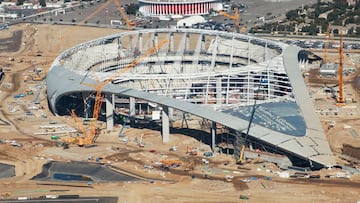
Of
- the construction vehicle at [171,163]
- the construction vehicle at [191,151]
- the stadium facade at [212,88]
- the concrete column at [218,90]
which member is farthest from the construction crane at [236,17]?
the construction vehicle at [171,163]

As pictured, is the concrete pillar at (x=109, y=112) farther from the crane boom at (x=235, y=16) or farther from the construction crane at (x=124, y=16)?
the construction crane at (x=124, y=16)

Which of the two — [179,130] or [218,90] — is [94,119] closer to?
[179,130]

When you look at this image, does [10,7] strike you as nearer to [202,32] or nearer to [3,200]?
[202,32]

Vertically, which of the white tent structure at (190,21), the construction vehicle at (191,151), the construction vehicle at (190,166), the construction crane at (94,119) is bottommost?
the construction vehicle at (190,166)

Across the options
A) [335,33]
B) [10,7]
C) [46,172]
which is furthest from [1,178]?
[10,7]

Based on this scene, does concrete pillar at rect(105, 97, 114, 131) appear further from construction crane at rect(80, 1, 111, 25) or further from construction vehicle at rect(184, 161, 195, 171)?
construction crane at rect(80, 1, 111, 25)

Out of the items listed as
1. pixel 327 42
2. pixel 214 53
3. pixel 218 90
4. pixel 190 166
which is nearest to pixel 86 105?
pixel 218 90

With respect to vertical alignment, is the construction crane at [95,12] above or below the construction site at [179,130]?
above
